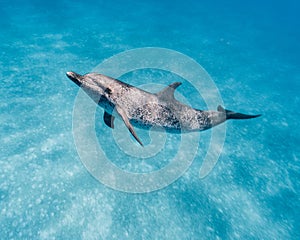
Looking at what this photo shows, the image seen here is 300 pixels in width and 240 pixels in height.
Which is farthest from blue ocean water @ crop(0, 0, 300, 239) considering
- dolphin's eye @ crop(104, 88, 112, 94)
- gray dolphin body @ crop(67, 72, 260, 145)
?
dolphin's eye @ crop(104, 88, 112, 94)

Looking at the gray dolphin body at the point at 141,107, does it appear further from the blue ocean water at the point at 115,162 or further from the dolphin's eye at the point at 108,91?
the blue ocean water at the point at 115,162

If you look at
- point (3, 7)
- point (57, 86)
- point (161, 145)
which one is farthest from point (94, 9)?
point (161, 145)

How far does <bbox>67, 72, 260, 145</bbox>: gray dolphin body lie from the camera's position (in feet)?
18.6

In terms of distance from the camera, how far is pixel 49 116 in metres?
10.1

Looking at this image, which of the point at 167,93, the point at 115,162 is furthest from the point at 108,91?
the point at 115,162

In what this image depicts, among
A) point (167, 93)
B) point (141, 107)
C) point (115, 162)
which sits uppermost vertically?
point (167, 93)

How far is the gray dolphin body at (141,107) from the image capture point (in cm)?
568

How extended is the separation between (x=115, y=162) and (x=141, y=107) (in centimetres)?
352

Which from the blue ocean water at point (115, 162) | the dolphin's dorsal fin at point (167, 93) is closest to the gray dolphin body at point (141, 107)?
the dolphin's dorsal fin at point (167, 93)

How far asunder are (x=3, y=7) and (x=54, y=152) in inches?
880

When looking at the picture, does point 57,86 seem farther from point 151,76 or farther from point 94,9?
point 94,9

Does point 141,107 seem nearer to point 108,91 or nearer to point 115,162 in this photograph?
point 108,91

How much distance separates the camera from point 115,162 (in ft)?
28.2

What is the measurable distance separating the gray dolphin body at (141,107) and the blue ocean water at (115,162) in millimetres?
2961
